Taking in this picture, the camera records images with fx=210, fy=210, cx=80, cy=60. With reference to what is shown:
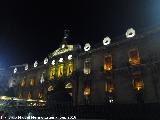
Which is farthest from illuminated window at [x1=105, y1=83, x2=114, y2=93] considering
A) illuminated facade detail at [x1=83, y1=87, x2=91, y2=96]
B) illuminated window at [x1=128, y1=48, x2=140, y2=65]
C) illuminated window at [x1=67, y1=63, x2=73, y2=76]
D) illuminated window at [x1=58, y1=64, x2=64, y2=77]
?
illuminated window at [x1=58, y1=64, x2=64, y2=77]

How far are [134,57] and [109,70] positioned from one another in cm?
530

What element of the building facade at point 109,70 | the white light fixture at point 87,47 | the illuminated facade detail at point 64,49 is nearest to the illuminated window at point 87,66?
the building facade at point 109,70

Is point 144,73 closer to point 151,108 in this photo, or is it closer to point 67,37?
point 151,108

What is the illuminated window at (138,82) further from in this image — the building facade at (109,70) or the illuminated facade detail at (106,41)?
the illuminated facade detail at (106,41)

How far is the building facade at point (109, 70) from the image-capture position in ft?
111

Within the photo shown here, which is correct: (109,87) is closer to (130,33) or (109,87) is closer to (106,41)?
(106,41)

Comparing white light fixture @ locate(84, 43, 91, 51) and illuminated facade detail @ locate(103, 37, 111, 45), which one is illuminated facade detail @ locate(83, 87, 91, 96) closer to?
white light fixture @ locate(84, 43, 91, 51)

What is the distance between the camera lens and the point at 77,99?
42.8 meters

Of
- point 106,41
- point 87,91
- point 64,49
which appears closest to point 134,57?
point 106,41

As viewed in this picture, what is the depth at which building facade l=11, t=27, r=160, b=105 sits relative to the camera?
3378cm

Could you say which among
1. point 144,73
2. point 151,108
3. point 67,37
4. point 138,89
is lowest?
point 151,108

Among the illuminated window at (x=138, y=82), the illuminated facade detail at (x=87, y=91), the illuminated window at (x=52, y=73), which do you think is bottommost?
the illuminated facade detail at (x=87, y=91)

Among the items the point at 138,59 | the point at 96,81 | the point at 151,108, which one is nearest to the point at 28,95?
the point at 96,81

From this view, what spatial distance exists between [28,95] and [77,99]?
20.5 m
